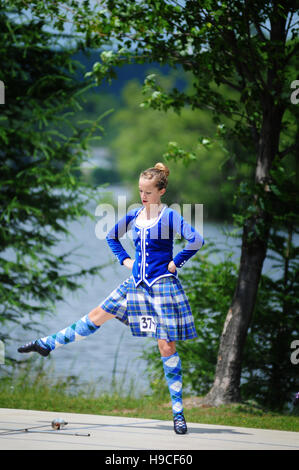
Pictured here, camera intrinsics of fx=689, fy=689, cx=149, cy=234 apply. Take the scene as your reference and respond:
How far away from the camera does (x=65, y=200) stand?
34.4 feet

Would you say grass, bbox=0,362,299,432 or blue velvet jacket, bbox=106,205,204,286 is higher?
blue velvet jacket, bbox=106,205,204,286

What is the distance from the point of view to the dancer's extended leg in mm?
4988

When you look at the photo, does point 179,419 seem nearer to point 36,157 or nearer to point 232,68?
point 232,68

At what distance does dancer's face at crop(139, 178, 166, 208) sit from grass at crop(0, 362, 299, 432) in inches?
82.2

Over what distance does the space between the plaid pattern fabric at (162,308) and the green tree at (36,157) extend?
534 cm

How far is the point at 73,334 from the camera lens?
16.6ft

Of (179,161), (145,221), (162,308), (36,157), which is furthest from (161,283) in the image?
(179,161)

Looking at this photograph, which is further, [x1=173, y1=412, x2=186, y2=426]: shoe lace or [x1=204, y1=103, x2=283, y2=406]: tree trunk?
[x1=204, y1=103, x2=283, y2=406]: tree trunk

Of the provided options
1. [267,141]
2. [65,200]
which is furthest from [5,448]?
[65,200]

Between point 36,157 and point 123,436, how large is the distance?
675 cm

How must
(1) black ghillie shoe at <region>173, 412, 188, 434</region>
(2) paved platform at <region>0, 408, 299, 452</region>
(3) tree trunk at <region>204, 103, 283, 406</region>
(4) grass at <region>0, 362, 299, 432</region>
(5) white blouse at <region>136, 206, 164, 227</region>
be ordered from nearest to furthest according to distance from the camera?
(2) paved platform at <region>0, 408, 299, 452</region> → (1) black ghillie shoe at <region>173, 412, 188, 434</region> → (5) white blouse at <region>136, 206, 164, 227</region> → (4) grass at <region>0, 362, 299, 432</region> → (3) tree trunk at <region>204, 103, 283, 406</region>

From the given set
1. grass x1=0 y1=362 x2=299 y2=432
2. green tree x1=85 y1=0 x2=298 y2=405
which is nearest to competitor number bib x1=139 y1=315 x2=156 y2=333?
grass x1=0 y1=362 x2=299 y2=432

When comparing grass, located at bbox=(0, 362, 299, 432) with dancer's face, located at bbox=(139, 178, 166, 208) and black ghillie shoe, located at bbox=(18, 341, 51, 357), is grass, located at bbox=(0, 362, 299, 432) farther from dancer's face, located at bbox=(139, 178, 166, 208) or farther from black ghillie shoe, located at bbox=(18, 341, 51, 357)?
dancer's face, located at bbox=(139, 178, 166, 208)

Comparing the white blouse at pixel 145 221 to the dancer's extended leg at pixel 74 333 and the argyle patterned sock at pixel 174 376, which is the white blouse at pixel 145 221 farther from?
the argyle patterned sock at pixel 174 376
